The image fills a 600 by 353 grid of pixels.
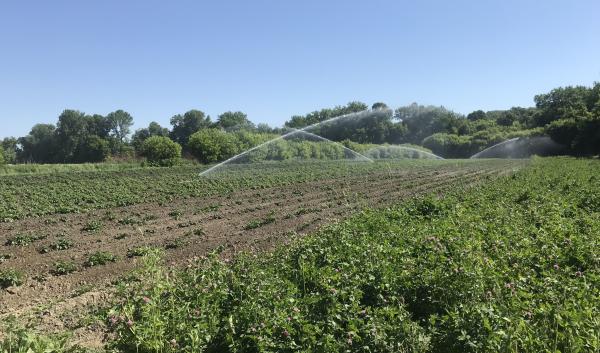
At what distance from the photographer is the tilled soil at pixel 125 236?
21.8ft

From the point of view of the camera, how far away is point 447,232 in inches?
280

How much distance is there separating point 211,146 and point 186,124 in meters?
54.8

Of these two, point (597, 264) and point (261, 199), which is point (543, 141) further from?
point (597, 264)

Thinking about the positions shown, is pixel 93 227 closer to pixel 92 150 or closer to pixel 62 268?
pixel 62 268

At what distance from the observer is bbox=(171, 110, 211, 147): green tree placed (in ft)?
359

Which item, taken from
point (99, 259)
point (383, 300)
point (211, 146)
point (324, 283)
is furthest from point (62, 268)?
point (211, 146)

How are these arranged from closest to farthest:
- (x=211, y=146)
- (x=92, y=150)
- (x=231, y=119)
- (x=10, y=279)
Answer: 1. (x=10, y=279)
2. (x=211, y=146)
3. (x=92, y=150)
4. (x=231, y=119)

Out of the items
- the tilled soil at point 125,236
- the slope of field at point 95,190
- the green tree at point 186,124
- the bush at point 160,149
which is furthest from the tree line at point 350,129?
the tilled soil at point 125,236

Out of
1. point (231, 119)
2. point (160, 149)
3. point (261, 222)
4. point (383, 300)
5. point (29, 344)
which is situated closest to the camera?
point (29, 344)

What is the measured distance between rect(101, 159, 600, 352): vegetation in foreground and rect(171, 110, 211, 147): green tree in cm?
10699

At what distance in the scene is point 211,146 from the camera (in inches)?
2314

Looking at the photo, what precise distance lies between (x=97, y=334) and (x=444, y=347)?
417cm

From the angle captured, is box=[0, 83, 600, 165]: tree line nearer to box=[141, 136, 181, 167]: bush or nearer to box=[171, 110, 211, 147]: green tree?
box=[171, 110, 211, 147]: green tree

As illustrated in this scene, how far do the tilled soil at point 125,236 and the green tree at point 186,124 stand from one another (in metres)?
93.5
